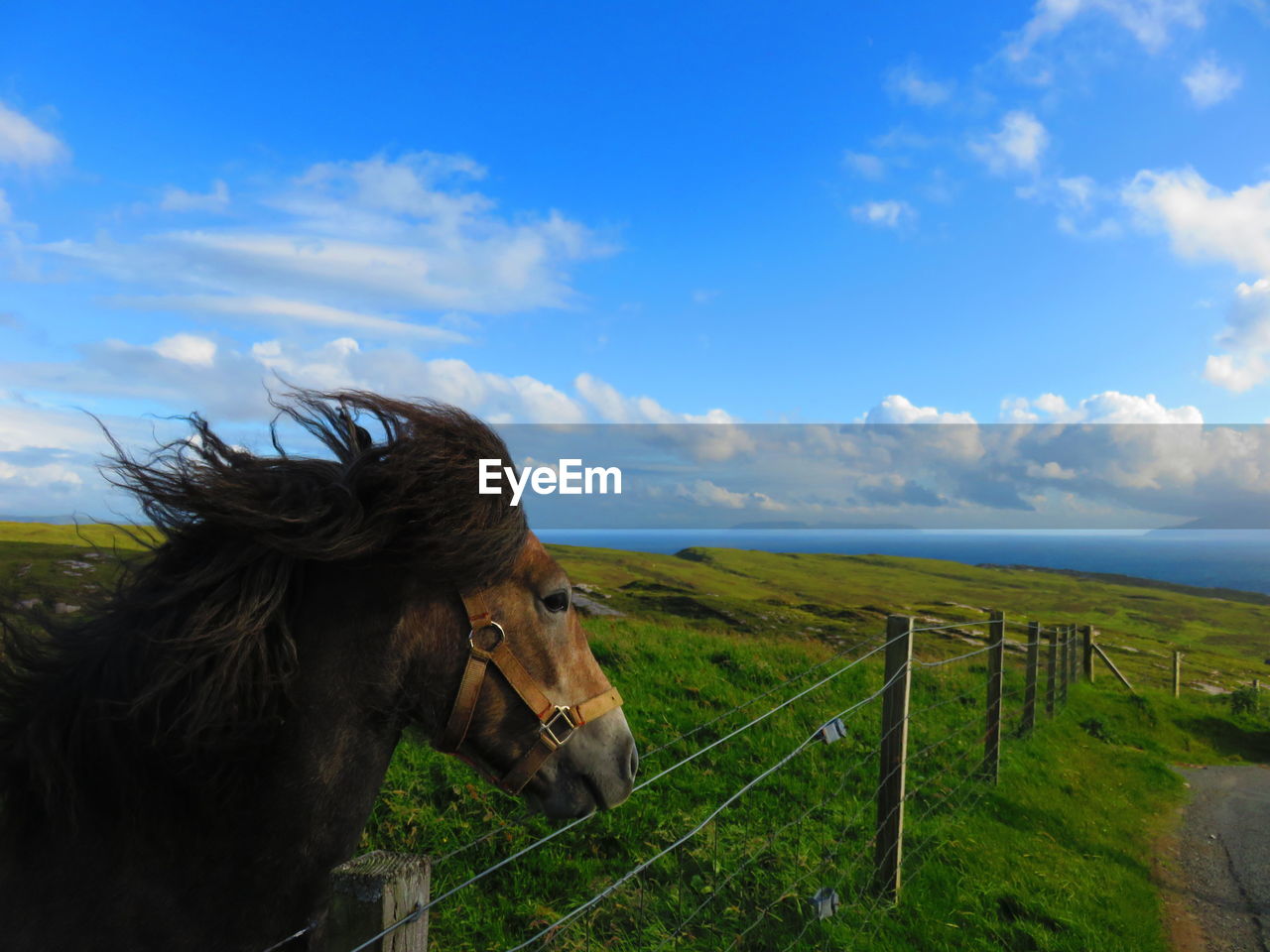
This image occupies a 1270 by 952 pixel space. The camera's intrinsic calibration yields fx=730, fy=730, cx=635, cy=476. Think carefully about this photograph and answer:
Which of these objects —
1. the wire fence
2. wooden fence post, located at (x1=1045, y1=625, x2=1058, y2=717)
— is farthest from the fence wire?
wooden fence post, located at (x1=1045, y1=625, x2=1058, y2=717)

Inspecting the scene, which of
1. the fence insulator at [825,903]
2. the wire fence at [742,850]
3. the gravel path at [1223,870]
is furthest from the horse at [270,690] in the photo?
the gravel path at [1223,870]

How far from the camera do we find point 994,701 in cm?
721

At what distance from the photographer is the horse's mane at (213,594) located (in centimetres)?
191

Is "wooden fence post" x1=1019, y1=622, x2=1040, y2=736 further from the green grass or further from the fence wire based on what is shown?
the fence wire

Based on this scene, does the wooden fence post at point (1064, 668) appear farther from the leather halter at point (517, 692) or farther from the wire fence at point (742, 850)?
the leather halter at point (517, 692)

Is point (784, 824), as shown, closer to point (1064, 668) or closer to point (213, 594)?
point (213, 594)

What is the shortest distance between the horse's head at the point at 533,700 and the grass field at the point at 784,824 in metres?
0.24

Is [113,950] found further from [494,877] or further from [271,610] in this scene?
[494,877]

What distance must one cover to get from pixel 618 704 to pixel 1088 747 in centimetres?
1041

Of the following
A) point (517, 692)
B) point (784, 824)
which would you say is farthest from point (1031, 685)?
point (517, 692)

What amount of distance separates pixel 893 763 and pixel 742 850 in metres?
1.16

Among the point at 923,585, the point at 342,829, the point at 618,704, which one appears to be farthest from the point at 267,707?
the point at 923,585

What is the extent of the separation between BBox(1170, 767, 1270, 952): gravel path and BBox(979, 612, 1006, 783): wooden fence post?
1553mm

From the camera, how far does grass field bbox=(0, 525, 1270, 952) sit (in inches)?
165
